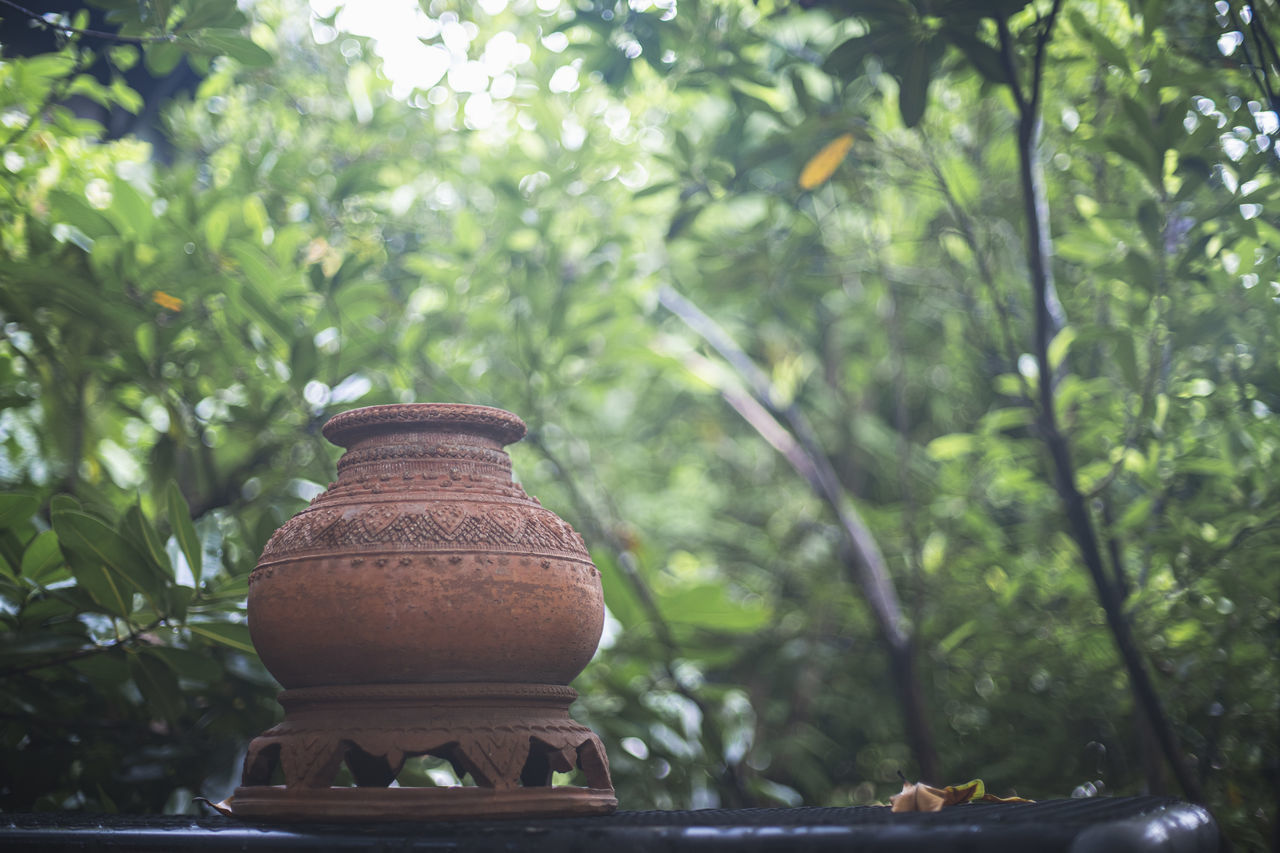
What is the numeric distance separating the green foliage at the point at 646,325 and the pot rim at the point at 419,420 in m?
0.32

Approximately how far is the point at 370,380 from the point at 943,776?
1.92m

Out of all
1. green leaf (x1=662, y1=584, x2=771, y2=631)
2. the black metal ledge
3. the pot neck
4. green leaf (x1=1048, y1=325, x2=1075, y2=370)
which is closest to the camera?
the black metal ledge

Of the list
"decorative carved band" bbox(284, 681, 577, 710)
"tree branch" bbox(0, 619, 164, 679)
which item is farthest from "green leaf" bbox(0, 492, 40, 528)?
"decorative carved band" bbox(284, 681, 577, 710)

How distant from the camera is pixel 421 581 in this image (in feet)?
4.13

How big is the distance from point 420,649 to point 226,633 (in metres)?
0.49

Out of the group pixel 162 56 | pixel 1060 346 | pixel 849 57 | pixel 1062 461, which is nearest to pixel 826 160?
pixel 849 57

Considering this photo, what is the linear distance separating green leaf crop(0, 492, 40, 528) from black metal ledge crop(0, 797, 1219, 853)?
17.7 inches

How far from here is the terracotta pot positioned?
1.24m

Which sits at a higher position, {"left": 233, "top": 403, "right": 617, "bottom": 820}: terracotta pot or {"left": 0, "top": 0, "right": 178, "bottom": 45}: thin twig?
{"left": 0, "top": 0, "right": 178, "bottom": 45}: thin twig

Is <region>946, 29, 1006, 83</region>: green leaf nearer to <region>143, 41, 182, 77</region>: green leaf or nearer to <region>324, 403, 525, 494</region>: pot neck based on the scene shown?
<region>324, 403, 525, 494</region>: pot neck

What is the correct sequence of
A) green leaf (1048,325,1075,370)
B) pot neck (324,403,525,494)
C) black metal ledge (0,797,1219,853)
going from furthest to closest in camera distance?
1. green leaf (1048,325,1075,370)
2. pot neck (324,403,525,494)
3. black metal ledge (0,797,1219,853)

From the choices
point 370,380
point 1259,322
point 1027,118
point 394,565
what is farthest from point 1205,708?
point 370,380

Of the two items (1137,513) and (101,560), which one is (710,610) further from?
(101,560)

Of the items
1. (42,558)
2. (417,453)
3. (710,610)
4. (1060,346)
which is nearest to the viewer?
(417,453)
